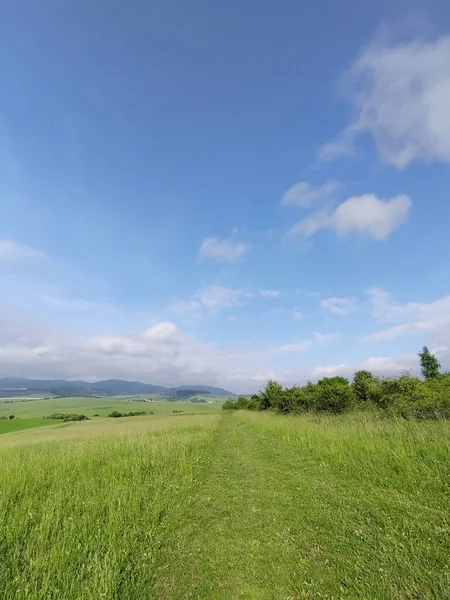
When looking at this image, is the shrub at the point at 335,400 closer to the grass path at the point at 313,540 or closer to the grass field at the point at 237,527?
the grass field at the point at 237,527

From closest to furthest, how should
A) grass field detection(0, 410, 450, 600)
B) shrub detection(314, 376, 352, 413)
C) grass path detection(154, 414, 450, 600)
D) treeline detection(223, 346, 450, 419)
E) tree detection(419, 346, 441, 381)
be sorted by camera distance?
grass path detection(154, 414, 450, 600) < grass field detection(0, 410, 450, 600) < treeline detection(223, 346, 450, 419) < shrub detection(314, 376, 352, 413) < tree detection(419, 346, 441, 381)

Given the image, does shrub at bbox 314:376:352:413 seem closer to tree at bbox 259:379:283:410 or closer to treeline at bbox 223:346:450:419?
treeline at bbox 223:346:450:419

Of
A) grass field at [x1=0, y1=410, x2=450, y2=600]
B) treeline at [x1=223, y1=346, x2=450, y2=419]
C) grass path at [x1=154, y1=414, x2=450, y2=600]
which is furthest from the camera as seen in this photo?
treeline at [x1=223, y1=346, x2=450, y2=419]

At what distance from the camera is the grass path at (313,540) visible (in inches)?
251

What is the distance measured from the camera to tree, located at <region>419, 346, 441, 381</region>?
7925 centimetres

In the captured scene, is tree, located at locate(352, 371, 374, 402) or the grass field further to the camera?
tree, located at locate(352, 371, 374, 402)

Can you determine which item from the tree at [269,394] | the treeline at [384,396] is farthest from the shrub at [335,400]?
the tree at [269,394]

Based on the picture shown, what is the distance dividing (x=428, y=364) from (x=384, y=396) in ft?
160

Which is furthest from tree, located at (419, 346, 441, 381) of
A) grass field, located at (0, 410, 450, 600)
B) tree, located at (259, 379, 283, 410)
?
grass field, located at (0, 410, 450, 600)

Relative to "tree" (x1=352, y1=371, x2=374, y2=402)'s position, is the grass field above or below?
below

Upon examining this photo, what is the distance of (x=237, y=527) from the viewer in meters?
9.75

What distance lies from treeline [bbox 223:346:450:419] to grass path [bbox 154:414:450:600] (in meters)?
12.9

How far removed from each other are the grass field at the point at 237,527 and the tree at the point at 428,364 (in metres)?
74.5

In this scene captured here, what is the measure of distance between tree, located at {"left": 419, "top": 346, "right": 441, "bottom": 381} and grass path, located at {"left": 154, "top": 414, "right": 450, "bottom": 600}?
3058 inches
